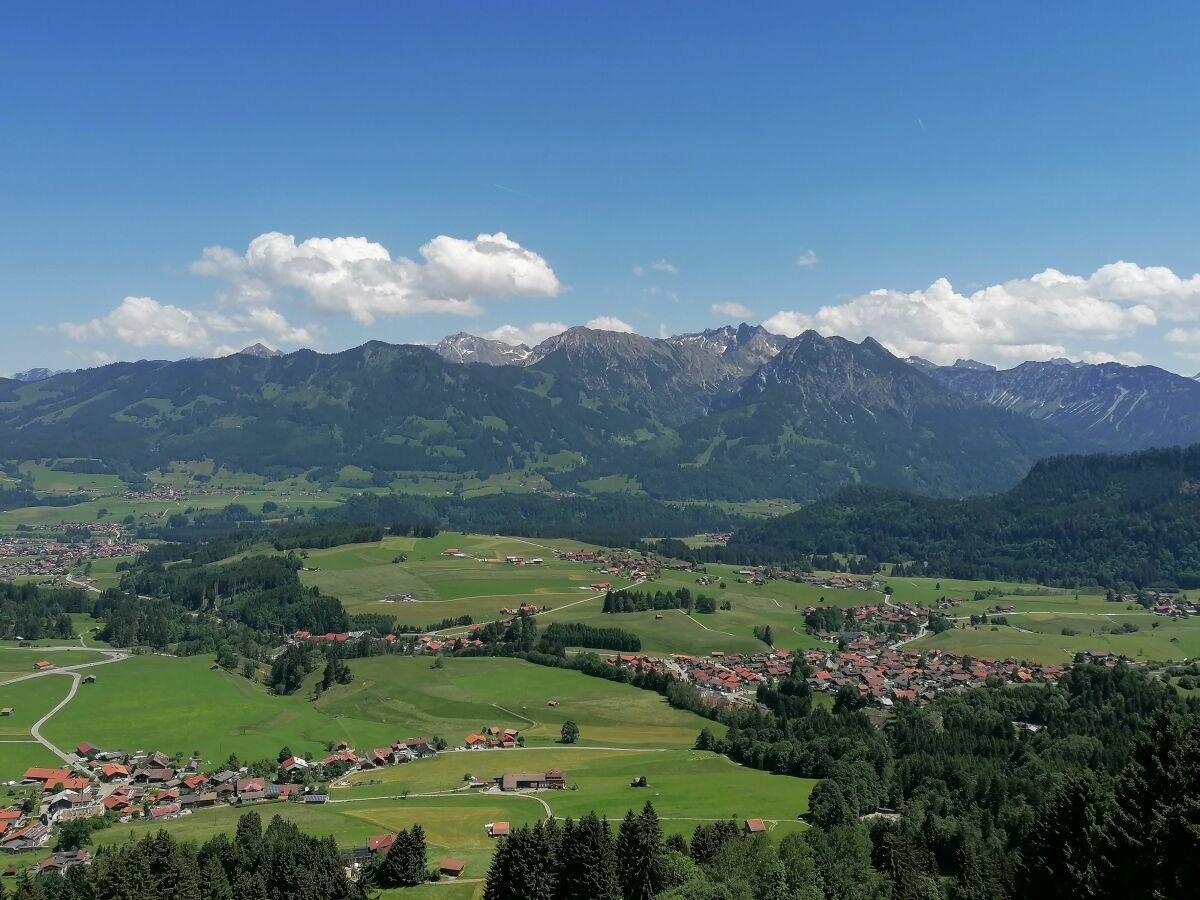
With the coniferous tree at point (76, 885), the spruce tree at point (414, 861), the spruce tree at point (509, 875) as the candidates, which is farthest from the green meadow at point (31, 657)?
the spruce tree at point (509, 875)

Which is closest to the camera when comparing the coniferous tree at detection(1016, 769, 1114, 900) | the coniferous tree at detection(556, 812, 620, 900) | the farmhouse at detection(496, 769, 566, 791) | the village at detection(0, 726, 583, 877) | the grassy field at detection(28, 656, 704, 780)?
the coniferous tree at detection(1016, 769, 1114, 900)

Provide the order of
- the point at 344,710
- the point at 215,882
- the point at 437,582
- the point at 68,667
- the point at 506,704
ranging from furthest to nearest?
the point at 437,582 → the point at 68,667 → the point at 506,704 → the point at 344,710 → the point at 215,882

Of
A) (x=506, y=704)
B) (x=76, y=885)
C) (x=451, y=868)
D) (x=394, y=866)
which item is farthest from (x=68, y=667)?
(x=451, y=868)

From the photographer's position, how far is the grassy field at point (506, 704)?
96.7m

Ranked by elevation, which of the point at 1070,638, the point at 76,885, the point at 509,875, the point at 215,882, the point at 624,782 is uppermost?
A: the point at 509,875

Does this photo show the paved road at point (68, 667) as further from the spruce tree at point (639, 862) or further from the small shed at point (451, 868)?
the spruce tree at point (639, 862)

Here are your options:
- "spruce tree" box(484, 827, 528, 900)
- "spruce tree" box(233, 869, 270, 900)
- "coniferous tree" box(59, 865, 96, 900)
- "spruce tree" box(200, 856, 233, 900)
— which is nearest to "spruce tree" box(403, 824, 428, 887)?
"spruce tree" box(233, 869, 270, 900)

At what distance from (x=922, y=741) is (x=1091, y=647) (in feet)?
216

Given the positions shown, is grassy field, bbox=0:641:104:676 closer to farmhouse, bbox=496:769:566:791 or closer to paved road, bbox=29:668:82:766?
paved road, bbox=29:668:82:766

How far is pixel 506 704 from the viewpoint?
105562 millimetres

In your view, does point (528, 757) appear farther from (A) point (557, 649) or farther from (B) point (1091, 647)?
(B) point (1091, 647)

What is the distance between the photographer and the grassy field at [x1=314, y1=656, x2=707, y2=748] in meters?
96.7

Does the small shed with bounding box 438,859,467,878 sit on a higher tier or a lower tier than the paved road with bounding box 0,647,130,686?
higher

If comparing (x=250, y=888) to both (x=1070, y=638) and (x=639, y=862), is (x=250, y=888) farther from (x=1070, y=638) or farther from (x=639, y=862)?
(x=1070, y=638)
